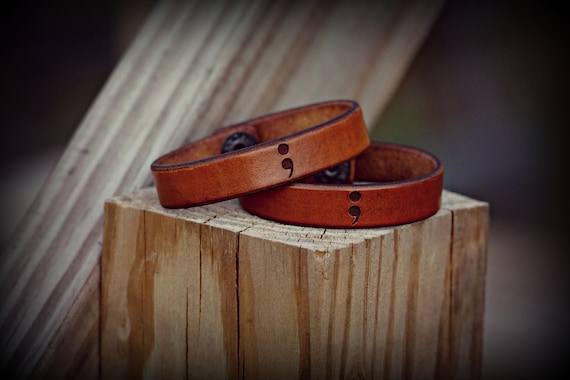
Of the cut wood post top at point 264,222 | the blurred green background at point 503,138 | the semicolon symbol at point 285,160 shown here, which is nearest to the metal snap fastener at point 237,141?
the cut wood post top at point 264,222

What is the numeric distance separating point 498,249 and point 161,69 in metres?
3.03

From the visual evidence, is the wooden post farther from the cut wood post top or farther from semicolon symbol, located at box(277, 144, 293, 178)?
semicolon symbol, located at box(277, 144, 293, 178)

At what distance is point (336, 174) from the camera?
5.90ft

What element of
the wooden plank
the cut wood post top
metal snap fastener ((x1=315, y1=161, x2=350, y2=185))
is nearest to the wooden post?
the cut wood post top

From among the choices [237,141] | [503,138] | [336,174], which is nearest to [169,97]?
[237,141]

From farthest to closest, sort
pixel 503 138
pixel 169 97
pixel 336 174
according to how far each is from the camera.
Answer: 1. pixel 503 138
2. pixel 169 97
3. pixel 336 174

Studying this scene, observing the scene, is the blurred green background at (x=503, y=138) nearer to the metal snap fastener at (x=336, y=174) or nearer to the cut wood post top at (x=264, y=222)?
the metal snap fastener at (x=336, y=174)

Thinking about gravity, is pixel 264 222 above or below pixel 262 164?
below

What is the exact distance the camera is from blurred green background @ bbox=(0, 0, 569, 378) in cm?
341

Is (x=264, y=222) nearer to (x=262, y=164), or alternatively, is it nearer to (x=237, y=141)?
(x=262, y=164)

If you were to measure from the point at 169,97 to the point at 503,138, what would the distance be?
285cm

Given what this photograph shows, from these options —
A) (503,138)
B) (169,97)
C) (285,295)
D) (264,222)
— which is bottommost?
(285,295)

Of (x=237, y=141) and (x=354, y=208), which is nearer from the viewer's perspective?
(x=354, y=208)

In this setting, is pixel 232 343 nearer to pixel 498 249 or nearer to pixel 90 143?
pixel 90 143
